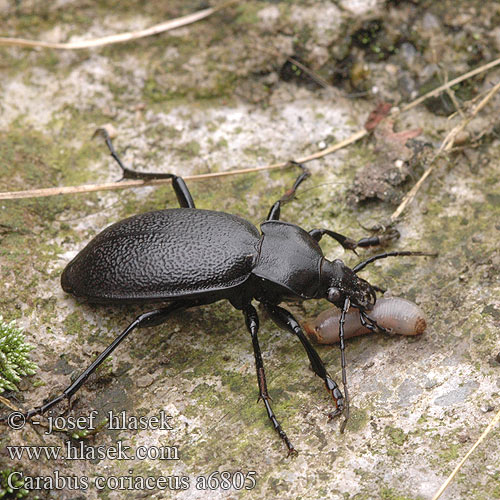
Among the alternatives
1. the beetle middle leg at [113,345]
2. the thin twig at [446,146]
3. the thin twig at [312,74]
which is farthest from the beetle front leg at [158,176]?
the thin twig at [312,74]

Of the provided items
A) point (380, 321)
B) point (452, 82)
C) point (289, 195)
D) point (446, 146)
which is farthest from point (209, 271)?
point (452, 82)

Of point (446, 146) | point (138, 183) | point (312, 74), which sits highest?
point (312, 74)

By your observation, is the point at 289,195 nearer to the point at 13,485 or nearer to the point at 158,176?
the point at 158,176

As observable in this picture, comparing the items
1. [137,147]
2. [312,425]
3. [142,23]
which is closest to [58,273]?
[137,147]

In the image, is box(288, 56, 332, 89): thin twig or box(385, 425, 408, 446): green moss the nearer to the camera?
box(385, 425, 408, 446): green moss

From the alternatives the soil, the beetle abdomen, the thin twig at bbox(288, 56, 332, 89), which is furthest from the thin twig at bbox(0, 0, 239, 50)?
the beetle abdomen

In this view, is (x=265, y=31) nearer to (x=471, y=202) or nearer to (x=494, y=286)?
(x=471, y=202)

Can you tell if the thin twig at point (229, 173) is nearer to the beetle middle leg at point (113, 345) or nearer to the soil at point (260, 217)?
the soil at point (260, 217)

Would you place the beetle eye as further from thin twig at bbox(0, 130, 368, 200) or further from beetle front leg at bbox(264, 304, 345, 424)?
thin twig at bbox(0, 130, 368, 200)
